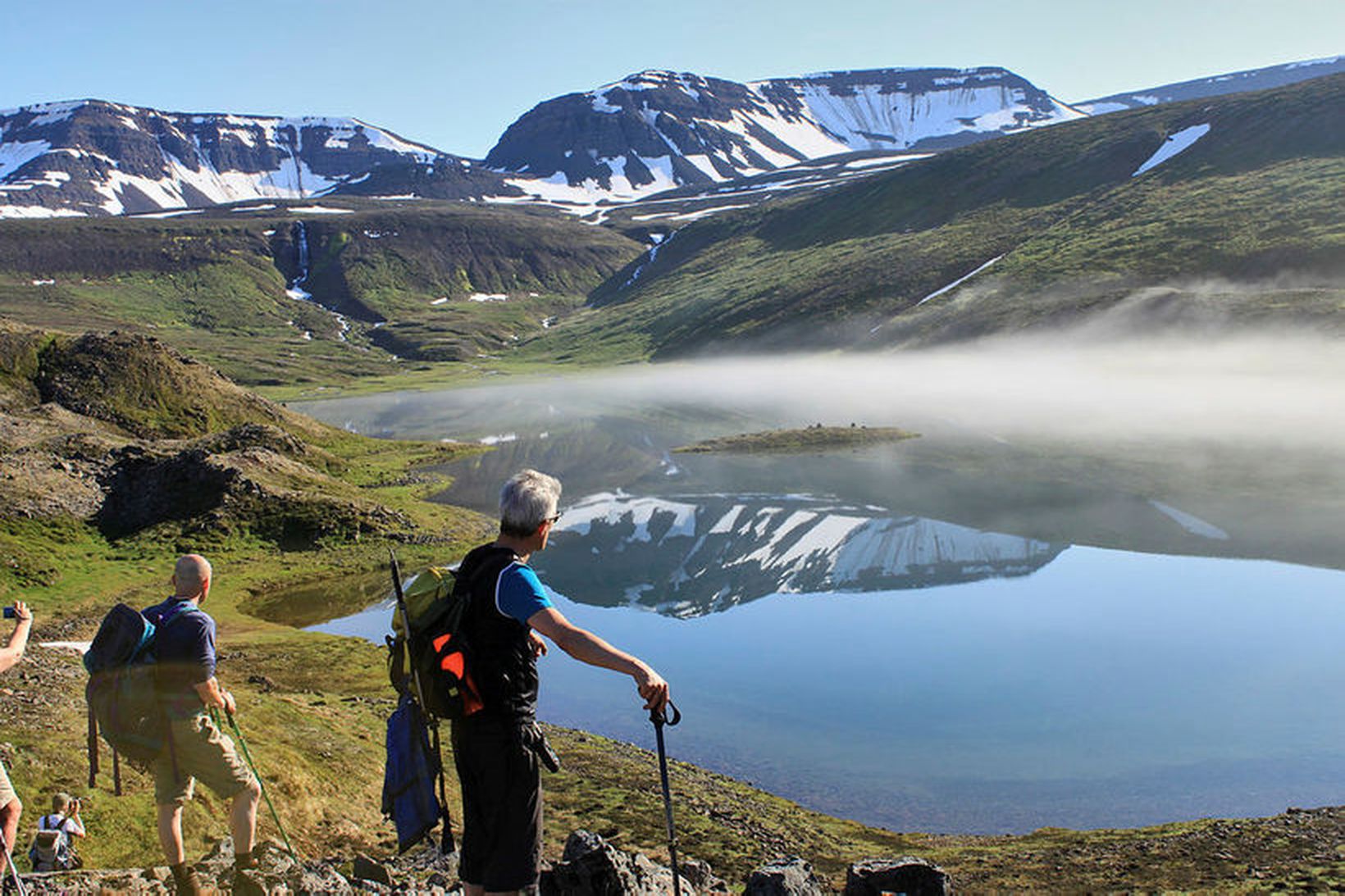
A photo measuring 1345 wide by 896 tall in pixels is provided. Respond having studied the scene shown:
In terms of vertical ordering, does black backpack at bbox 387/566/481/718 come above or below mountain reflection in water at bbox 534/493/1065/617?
above

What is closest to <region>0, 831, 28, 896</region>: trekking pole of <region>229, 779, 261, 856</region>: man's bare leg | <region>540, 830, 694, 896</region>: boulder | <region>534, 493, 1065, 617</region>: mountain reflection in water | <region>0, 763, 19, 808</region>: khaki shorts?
<region>0, 763, 19, 808</region>: khaki shorts

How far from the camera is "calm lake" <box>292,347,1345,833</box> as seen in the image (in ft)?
62.4

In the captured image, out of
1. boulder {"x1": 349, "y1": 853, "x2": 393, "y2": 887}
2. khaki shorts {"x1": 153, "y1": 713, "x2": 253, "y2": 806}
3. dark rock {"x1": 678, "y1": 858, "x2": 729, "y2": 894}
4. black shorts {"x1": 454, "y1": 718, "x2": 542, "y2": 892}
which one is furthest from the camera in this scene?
dark rock {"x1": 678, "y1": 858, "x2": 729, "y2": 894}

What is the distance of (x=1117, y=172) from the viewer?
7037 inches

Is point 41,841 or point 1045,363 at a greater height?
point 1045,363

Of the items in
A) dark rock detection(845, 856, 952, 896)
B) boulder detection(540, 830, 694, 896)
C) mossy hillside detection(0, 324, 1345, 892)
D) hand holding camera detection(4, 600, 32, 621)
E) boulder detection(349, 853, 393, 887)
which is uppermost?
hand holding camera detection(4, 600, 32, 621)

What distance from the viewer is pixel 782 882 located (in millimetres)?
9438

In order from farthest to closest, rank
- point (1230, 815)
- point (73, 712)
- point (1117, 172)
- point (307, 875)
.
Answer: point (1117, 172) < point (1230, 815) < point (73, 712) < point (307, 875)

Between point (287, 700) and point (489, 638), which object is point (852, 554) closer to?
point (287, 700)

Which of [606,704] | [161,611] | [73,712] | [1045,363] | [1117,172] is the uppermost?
[1117,172]

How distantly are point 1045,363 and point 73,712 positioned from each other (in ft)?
373

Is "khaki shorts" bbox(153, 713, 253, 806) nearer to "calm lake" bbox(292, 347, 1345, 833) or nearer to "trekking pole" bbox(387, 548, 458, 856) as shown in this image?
"trekking pole" bbox(387, 548, 458, 856)

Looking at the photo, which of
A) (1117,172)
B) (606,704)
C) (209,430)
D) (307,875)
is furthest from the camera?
(1117,172)

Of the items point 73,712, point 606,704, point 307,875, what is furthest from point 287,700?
point 307,875
